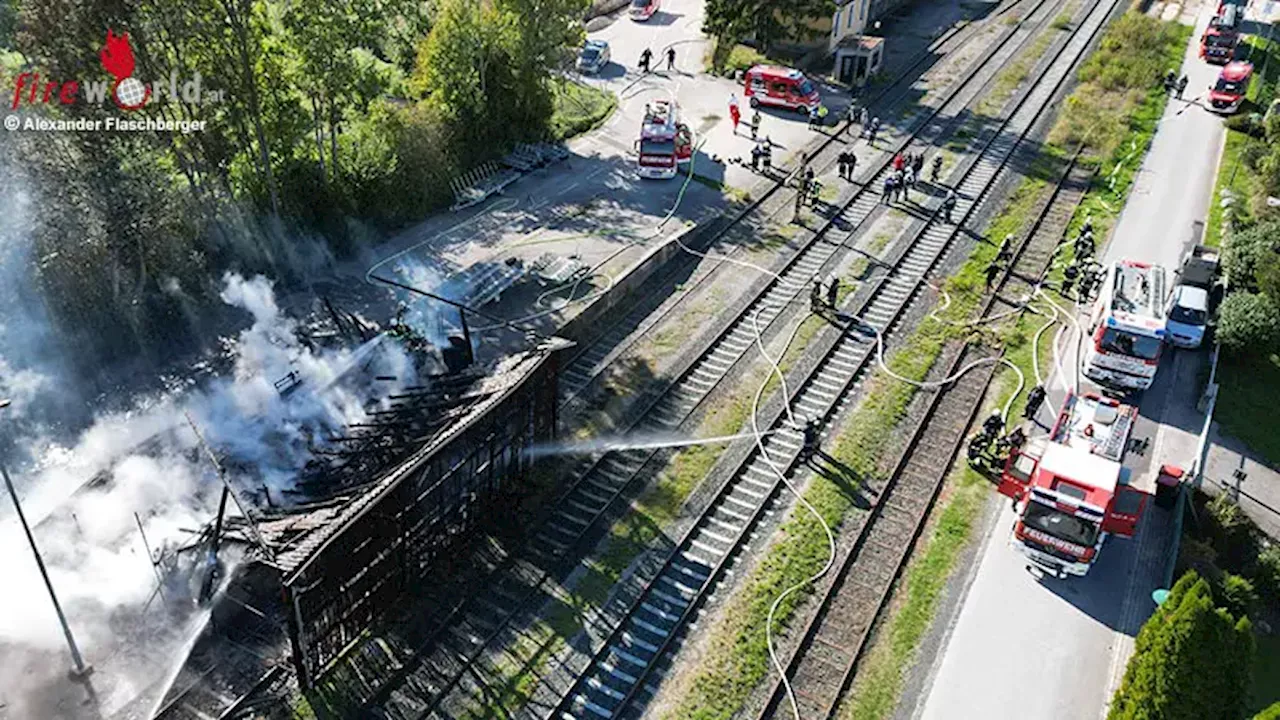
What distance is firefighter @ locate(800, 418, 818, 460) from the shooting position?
24.2 m

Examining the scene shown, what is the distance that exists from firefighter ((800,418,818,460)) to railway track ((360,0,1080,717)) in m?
3.11

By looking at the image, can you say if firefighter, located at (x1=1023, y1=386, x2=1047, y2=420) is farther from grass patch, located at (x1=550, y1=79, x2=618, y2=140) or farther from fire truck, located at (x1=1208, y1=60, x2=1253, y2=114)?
fire truck, located at (x1=1208, y1=60, x2=1253, y2=114)

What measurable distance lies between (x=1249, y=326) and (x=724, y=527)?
17.6 meters

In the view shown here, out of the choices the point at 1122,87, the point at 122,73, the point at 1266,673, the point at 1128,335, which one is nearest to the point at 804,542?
the point at 1266,673

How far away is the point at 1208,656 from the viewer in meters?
15.6

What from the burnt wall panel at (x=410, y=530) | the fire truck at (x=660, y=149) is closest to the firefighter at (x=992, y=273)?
the fire truck at (x=660, y=149)

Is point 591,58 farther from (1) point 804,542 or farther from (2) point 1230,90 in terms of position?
(1) point 804,542

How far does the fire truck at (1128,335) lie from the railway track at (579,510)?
29.7 feet

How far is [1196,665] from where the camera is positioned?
51.2ft

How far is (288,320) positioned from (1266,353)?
28.7m

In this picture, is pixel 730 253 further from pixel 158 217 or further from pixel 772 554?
pixel 158 217

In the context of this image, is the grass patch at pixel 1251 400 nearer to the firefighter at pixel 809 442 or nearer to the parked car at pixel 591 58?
the firefighter at pixel 809 442

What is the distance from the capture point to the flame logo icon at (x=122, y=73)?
25.5 meters

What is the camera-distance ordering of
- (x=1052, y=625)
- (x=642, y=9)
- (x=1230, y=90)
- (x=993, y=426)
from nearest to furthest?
1. (x=1052, y=625)
2. (x=993, y=426)
3. (x=1230, y=90)
4. (x=642, y=9)
